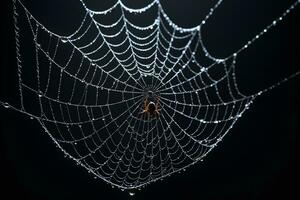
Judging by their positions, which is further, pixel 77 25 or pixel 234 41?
pixel 234 41

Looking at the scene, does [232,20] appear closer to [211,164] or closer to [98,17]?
[98,17]

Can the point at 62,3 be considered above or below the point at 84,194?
above

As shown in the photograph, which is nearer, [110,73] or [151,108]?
[151,108]

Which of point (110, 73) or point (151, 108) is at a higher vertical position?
point (110, 73)

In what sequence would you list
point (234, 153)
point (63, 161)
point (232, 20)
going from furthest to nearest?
1. point (234, 153)
2. point (63, 161)
3. point (232, 20)

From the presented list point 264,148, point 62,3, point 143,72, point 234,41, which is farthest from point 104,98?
point 264,148

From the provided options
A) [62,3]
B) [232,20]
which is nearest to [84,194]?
[62,3]

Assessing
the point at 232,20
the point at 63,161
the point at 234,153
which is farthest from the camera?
the point at 234,153

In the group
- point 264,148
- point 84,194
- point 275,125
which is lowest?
point 84,194
